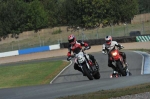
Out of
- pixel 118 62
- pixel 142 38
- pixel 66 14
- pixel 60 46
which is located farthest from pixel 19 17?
pixel 118 62

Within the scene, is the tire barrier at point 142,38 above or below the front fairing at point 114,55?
below

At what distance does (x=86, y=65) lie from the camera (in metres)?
16.5

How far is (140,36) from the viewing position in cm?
4412

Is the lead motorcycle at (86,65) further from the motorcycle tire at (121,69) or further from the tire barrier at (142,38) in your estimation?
the tire barrier at (142,38)

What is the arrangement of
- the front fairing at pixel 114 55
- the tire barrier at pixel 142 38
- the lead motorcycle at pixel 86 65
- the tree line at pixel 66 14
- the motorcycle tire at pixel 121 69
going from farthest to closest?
1. the tree line at pixel 66 14
2. the tire barrier at pixel 142 38
3. the front fairing at pixel 114 55
4. the motorcycle tire at pixel 121 69
5. the lead motorcycle at pixel 86 65

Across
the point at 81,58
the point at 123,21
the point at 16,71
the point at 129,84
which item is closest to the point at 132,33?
the point at 16,71

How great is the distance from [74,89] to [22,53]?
3740 cm

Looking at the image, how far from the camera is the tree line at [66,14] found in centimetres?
7375

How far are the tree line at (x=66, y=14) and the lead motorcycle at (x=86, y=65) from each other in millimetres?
55379

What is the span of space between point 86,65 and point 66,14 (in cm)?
6176

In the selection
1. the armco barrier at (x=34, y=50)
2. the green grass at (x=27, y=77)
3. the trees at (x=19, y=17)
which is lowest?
the armco barrier at (x=34, y=50)

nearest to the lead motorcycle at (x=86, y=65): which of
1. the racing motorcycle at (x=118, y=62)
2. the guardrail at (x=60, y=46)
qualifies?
the racing motorcycle at (x=118, y=62)

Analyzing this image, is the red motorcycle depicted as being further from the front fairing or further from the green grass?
the green grass

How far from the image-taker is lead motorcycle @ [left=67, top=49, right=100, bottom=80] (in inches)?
645
